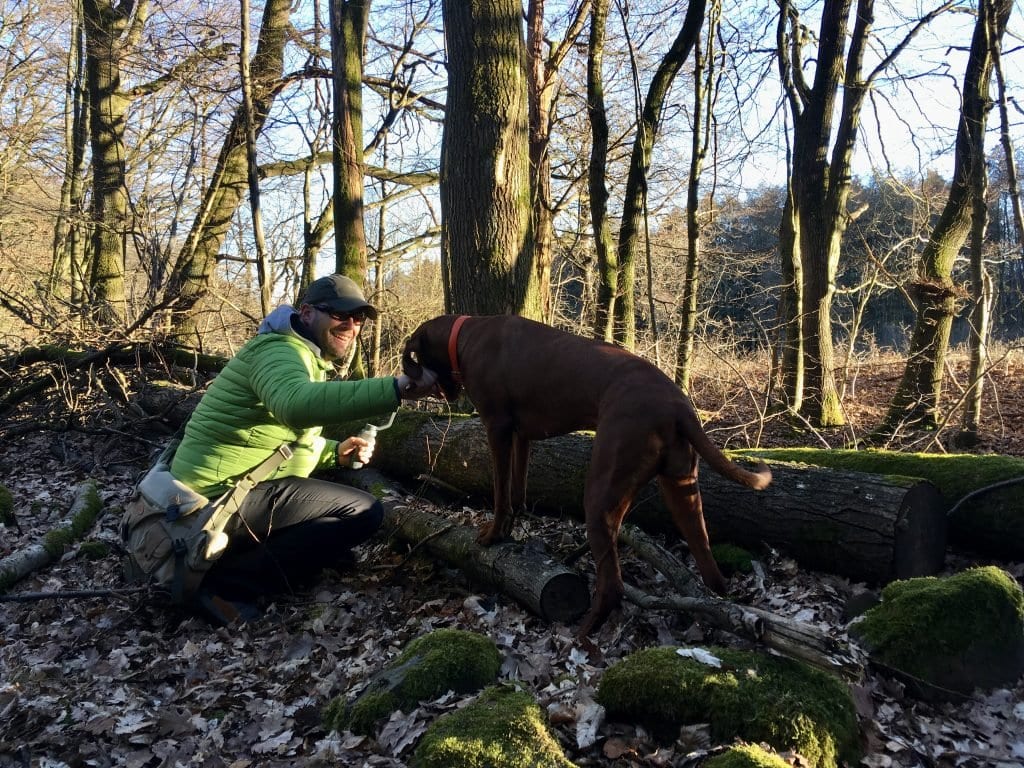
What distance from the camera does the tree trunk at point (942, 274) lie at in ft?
27.7

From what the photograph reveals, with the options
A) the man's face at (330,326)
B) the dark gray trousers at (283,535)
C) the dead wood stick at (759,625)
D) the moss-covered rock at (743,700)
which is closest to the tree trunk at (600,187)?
the man's face at (330,326)

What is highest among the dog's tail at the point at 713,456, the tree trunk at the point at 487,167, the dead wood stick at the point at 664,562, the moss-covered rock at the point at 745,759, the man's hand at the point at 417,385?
the tree trunk at the point at 487,167

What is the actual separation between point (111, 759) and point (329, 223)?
11.1m

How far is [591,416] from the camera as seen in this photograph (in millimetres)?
3799

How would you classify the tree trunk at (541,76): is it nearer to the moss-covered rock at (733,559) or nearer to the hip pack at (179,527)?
the moss-covered rock at (733,559)

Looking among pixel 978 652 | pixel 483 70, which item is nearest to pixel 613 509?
pixel 978 652

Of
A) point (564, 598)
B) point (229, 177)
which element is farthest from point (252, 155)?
point (564, 598)

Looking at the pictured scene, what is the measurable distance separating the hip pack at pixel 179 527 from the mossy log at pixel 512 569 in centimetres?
110

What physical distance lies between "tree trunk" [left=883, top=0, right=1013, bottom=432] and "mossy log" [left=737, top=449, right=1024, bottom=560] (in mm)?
4335

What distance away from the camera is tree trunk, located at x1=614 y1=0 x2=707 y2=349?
9.95m

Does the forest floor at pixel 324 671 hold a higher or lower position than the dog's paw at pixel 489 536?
lower

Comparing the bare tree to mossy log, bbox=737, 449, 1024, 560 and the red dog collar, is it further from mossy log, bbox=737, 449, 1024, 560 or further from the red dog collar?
the red dog collar

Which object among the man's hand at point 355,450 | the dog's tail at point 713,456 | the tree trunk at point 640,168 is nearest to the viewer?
the dog's tail at point 713,456

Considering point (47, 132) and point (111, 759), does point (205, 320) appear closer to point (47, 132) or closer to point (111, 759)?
point (47, 132)
